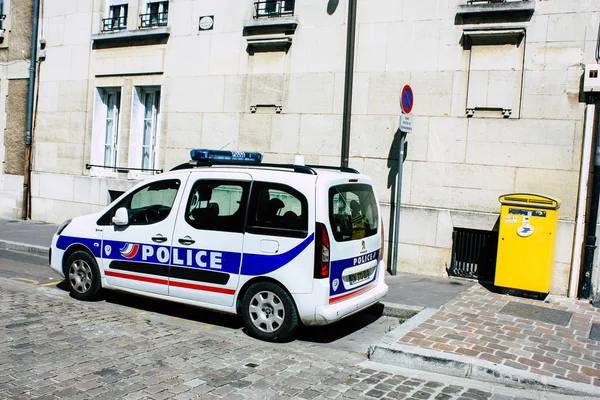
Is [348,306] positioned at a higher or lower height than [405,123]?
lower

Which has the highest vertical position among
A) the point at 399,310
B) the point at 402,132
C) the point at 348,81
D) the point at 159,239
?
the point at 348,81

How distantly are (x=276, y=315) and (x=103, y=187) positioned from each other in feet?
28.4

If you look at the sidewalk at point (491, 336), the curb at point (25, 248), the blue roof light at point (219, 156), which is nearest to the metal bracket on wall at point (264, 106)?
the blue roof light at point (219, 156)

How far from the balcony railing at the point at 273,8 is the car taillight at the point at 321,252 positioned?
6632mm

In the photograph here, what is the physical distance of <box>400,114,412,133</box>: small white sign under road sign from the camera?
930cm

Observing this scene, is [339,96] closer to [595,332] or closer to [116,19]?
[595,332]

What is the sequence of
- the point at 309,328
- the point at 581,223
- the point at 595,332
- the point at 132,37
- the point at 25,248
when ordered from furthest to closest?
the point at 132,37
the point at 25,248
the point at 581,223
the point at 309,328
the point at 595,332

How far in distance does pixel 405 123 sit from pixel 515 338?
13.7ft

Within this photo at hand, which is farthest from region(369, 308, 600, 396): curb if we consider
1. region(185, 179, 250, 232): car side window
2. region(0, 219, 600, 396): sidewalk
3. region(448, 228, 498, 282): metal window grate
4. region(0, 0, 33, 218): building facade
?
region(0, 0, 33, 218): building facade

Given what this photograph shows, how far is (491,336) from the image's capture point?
6.35 metres

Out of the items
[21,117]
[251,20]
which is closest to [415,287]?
[251,20]

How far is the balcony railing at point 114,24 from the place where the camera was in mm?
13664

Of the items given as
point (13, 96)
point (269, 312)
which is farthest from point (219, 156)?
point (13, 96)

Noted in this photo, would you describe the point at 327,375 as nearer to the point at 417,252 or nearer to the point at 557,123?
the point at 417,252
